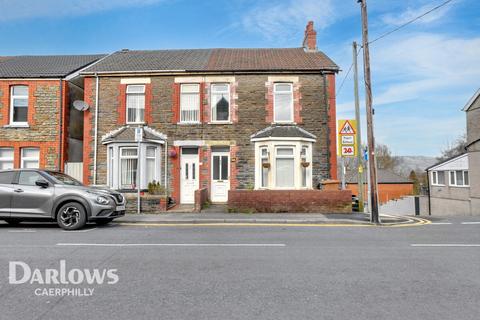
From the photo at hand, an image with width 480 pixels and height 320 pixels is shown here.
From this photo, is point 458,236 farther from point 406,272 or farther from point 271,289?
point 271,289

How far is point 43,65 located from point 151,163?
9194 mm

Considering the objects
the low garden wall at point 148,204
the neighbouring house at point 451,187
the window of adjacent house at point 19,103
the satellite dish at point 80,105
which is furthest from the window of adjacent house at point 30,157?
the neighbouring house at point 451,187

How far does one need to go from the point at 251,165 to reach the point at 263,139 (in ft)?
4.71

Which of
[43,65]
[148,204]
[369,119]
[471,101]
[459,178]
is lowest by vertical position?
[148,204]

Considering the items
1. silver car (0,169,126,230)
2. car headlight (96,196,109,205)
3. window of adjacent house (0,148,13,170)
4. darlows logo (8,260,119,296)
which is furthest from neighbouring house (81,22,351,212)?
darlows logo (8,260,119,296)

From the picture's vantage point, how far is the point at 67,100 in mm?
17234

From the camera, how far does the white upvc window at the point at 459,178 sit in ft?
94.3

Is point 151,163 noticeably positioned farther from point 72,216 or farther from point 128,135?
point 72,216

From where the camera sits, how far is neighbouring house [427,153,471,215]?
93.2ft

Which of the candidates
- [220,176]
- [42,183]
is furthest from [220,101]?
[42,183]

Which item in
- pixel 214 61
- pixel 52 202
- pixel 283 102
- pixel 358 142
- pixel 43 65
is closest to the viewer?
pixel 52 202

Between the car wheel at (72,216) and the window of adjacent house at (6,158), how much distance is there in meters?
10.4

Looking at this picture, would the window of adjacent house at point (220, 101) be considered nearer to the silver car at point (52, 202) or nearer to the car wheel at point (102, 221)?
the car wheel at point (102, 221)

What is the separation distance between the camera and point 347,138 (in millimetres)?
13508
